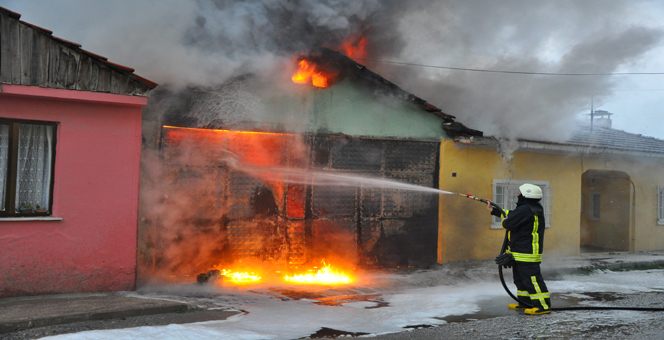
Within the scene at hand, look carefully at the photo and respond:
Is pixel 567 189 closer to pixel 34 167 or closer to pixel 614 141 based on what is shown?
pixel 614 141

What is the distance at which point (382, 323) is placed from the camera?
22.3 ft

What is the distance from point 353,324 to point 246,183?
3.60m

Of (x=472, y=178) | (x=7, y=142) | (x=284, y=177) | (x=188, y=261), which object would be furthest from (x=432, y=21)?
(x=7, y=142)

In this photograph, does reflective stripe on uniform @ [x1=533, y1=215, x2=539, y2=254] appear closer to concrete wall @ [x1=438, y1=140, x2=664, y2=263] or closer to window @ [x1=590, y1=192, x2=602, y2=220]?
concrete wall @ [x1=438, y1=140, x2=664, y2=263]

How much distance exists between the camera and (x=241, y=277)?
9461 millimetres

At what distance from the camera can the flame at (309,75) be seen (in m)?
9.89

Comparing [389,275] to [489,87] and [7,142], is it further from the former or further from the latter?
[7,142]

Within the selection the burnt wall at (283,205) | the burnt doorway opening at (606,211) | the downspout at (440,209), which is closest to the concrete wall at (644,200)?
the burnt doorway opening at (606,211)

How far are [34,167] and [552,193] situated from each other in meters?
10.6

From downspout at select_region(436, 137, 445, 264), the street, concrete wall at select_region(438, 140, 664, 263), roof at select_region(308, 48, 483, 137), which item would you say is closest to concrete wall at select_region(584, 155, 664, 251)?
concrete wall at select_region(438, 140, 664, 263)

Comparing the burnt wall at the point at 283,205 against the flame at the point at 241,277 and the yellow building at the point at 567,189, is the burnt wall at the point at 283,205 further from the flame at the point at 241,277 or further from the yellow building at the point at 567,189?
the yellow building at the point at 567,189

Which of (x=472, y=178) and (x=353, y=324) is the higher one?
(x=472, y=178)

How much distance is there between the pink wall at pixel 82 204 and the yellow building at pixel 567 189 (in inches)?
239

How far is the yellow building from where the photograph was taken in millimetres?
11805
